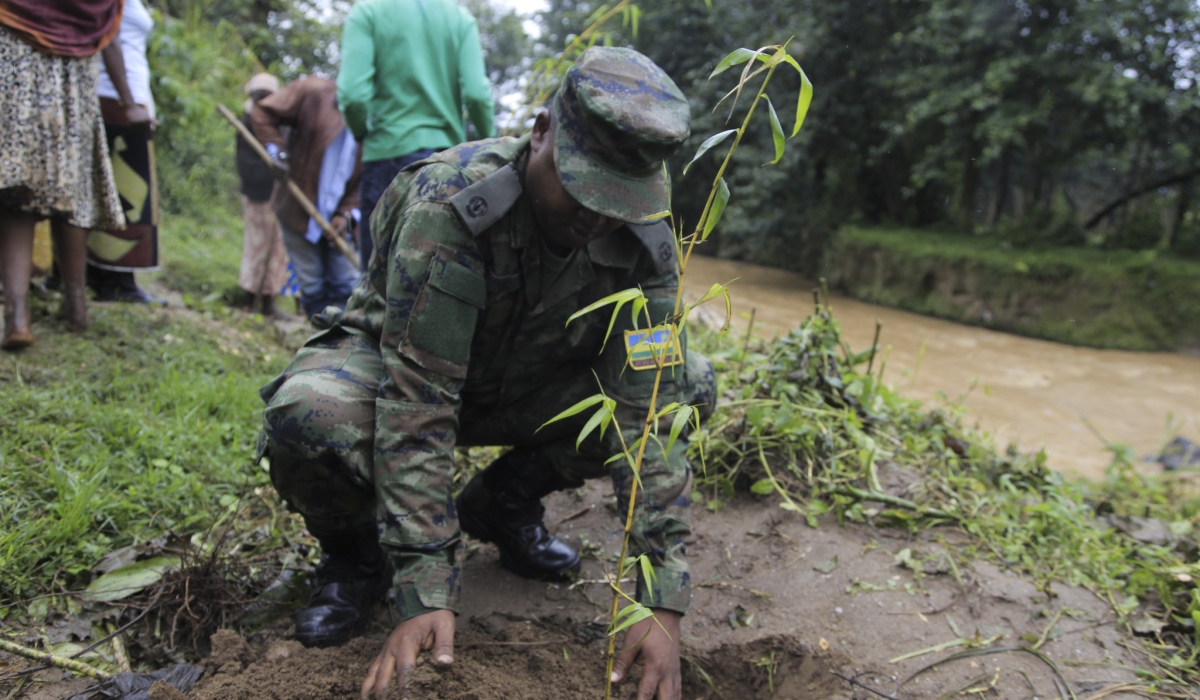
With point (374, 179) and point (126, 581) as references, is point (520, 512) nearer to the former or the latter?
point (126, 581)

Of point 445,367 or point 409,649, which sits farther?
point 445,367

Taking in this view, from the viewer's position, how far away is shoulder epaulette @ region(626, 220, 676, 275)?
173cm

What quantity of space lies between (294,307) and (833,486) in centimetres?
423

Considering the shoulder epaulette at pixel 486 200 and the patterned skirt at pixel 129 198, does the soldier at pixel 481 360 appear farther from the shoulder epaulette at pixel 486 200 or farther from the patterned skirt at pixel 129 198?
the patterned skirt at pixel 129 198

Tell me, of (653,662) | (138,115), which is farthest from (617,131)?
(138,115)

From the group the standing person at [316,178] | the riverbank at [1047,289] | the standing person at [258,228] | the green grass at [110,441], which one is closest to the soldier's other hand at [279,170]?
the standing person at [316,178]

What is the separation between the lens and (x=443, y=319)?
60.6 inches

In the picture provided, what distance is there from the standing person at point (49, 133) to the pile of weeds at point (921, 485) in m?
Result: 2.22

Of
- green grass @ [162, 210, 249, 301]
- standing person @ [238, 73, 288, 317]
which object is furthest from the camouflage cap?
green grass @ [162, 210, 249, 301]

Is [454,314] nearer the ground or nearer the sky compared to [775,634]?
nearer the sky

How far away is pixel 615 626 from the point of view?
1205 mm

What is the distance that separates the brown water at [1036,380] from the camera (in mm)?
5754

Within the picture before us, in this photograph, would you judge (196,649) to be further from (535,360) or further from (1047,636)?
(1047,636)

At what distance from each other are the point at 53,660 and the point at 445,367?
2.96 ft
